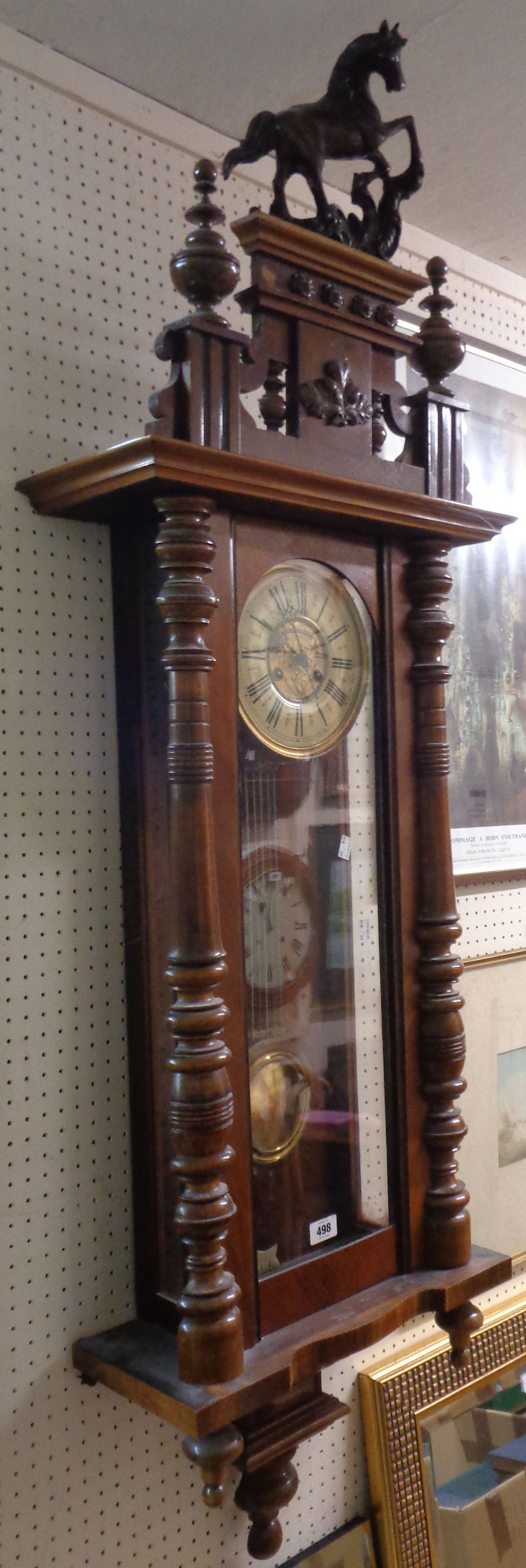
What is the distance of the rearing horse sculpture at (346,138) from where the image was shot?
4.24 ft

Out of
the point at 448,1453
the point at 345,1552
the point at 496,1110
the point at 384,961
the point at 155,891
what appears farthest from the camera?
the point at 496,1110

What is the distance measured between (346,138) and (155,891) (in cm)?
92

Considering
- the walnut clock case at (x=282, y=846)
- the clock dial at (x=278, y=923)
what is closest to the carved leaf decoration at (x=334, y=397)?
the walnut clock case at (x=282, y=846)

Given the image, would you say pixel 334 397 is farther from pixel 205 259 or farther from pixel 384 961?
pixel 384 961

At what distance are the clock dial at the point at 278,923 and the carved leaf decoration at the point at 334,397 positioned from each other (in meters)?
0.51

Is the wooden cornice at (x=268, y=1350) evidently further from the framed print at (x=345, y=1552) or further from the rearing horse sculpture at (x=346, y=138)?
the rearing horse sculpture at (x=346, y=138)

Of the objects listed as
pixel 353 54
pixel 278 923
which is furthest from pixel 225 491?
pixel 353 54

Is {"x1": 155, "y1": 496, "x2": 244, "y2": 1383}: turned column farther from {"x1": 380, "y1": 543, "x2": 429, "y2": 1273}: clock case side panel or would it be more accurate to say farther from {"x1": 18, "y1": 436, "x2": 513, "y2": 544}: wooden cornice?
{"x1": 380, "y1": 543, "x2": 429, "y2": 1273}: clock case side panel

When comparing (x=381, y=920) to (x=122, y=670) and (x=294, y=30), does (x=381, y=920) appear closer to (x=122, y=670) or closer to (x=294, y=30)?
(x=122, y=670)

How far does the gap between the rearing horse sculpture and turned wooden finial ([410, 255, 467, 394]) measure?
0.30 feet

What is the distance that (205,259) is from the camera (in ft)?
3.69

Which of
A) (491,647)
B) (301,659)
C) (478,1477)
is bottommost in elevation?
(478,1477)

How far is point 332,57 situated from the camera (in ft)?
4.77

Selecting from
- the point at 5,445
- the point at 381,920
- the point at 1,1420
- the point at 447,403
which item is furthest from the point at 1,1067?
the point at 447,403
